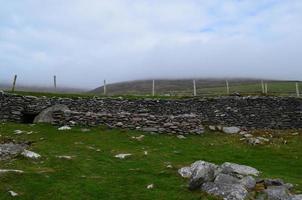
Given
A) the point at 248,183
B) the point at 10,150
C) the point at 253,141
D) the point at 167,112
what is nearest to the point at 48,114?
the point at 167,112

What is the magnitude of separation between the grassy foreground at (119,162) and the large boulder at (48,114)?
1.70 m

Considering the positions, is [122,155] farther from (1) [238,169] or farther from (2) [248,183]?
(2) [248,183]

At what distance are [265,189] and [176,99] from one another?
22493 millimetres

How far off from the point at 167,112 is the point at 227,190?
21.4m

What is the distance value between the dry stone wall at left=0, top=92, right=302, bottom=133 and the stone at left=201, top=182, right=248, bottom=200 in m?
15.9

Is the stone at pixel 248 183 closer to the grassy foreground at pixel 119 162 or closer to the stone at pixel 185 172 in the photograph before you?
the grassy foreground at pixel 119 162

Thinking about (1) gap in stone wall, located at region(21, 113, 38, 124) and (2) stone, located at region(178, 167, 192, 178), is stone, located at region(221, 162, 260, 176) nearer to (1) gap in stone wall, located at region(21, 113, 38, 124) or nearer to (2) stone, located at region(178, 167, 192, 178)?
(2) stone, located at region(178, 167, 192, 178)

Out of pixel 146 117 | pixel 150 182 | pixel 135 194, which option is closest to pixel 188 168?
pixel 150 182

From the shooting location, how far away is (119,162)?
23109mm

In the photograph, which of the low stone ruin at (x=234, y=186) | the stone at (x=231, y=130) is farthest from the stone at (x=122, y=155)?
the stone at (x=231, y=130)

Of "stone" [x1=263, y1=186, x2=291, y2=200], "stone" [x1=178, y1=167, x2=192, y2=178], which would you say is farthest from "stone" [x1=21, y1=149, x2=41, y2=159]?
"stone" [x1=263, y1=186, x2=291, y2=200]

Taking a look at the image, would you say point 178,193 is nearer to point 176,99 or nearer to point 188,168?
point 188,168

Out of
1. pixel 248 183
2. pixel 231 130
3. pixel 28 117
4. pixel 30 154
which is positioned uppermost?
pixel 28 117

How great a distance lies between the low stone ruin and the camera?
1650 cm
